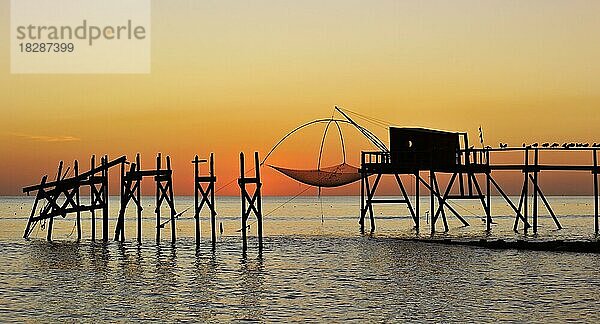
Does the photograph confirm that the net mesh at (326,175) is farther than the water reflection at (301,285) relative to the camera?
Yes

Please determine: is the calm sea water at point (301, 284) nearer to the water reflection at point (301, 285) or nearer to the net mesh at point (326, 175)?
the water reflection at point (301, 285)

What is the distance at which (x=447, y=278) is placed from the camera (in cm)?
3100

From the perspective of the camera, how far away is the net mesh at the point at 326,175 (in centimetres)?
4941

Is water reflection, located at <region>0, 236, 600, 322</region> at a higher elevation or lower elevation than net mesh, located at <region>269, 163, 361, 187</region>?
lower

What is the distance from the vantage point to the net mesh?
49406mm

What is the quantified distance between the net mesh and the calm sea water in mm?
5371

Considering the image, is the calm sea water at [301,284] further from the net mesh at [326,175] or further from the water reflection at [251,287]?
the net mesh at [326,175]

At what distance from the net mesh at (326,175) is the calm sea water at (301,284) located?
5371mm

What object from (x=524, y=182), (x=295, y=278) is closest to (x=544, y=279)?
(x=295, y=278)

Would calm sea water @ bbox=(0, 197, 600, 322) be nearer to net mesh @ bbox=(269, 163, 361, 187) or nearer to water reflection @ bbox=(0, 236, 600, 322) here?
water reflection @ bbox=(0, 236, 600, 322)

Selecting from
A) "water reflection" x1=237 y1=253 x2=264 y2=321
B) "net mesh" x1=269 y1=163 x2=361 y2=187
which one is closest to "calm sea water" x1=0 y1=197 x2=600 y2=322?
"water reflection" x1=237 y1=253 x2=264 y2=321

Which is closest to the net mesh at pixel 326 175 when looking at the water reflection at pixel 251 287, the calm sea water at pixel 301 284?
the calm sea water at pixel 301 284

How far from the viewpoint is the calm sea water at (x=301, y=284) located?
23.5m

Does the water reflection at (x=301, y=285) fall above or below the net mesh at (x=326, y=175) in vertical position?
below
